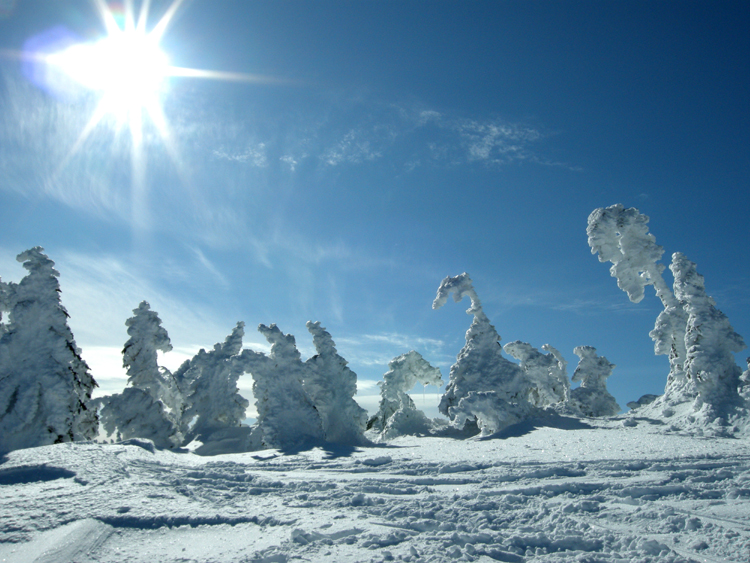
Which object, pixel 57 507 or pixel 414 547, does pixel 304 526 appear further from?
pixel 57 507

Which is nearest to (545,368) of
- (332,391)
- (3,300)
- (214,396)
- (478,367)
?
(478,367)

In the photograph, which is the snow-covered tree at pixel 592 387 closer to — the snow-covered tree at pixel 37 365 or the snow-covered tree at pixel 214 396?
the snow-covered tree at pixel 214 396

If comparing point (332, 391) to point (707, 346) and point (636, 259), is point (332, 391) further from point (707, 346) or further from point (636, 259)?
point (636, 259)

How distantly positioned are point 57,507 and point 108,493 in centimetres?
116

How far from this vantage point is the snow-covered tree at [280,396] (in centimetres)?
2131

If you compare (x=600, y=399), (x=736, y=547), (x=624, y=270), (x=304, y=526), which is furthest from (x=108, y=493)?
(x=600, y=399)

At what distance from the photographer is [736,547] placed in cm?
555

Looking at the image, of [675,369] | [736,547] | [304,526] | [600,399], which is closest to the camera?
[736,547]

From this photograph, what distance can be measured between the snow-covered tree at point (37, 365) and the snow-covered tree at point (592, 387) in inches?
1223

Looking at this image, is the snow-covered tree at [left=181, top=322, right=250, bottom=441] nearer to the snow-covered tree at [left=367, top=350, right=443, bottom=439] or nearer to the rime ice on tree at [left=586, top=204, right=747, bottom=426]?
the snow-covered tree at [left=367, top=350, right=443, bottom=439]

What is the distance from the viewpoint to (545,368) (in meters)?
30.2

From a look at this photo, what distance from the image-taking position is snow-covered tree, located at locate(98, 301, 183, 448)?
24016 mm

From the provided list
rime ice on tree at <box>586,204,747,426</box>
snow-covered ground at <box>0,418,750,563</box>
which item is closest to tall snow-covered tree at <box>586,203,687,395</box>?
rime ice on tree at <box>586,204,747,426</box>

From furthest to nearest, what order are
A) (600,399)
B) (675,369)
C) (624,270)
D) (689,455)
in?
(600,399)
(624,270)
(675,369)
(689,455)
